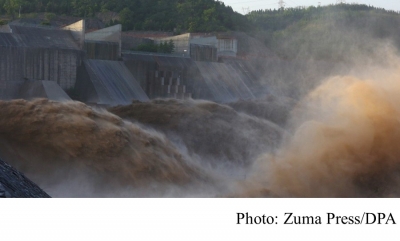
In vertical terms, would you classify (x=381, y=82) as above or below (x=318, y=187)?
above

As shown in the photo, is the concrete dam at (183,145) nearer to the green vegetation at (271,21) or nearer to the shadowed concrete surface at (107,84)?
the shadowed concrete surface at (107,84)

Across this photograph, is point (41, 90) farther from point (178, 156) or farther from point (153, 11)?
point (153, 11)

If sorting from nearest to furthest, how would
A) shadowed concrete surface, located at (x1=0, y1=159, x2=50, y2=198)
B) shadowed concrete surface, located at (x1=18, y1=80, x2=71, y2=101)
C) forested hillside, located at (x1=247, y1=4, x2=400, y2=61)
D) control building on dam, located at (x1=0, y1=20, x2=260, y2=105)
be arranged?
shadowed concrete surface, located at (x1=0, y1=159, x2=50, y2=198), shadowed concrete surface, located at (x1=18, y1=80, x2=71, y2=101), control building on dam, located at (x1=0, y1=20, x2=260, y2=105), forested hillside, located at (x1=247, y1=4, x2=400, y2=61)

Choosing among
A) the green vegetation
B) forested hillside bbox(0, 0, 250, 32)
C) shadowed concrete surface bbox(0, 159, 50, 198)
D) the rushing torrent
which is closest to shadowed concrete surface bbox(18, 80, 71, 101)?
the rushing torrent

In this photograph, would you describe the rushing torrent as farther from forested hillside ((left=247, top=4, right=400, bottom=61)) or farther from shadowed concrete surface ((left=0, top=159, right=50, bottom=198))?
forested hillside ((left=247, top=4, right=400, bottom=61))

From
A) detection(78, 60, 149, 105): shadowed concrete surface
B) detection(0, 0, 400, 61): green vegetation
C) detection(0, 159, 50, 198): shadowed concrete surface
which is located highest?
detection(0, 0, 400, 61): green vegetation

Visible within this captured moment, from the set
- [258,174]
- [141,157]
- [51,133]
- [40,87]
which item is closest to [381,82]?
[258,174]

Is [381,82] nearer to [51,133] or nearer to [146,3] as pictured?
[51,133]

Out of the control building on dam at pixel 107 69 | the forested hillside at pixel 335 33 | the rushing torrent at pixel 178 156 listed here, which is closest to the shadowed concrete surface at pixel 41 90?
the control building on dam at pixel 107 69
